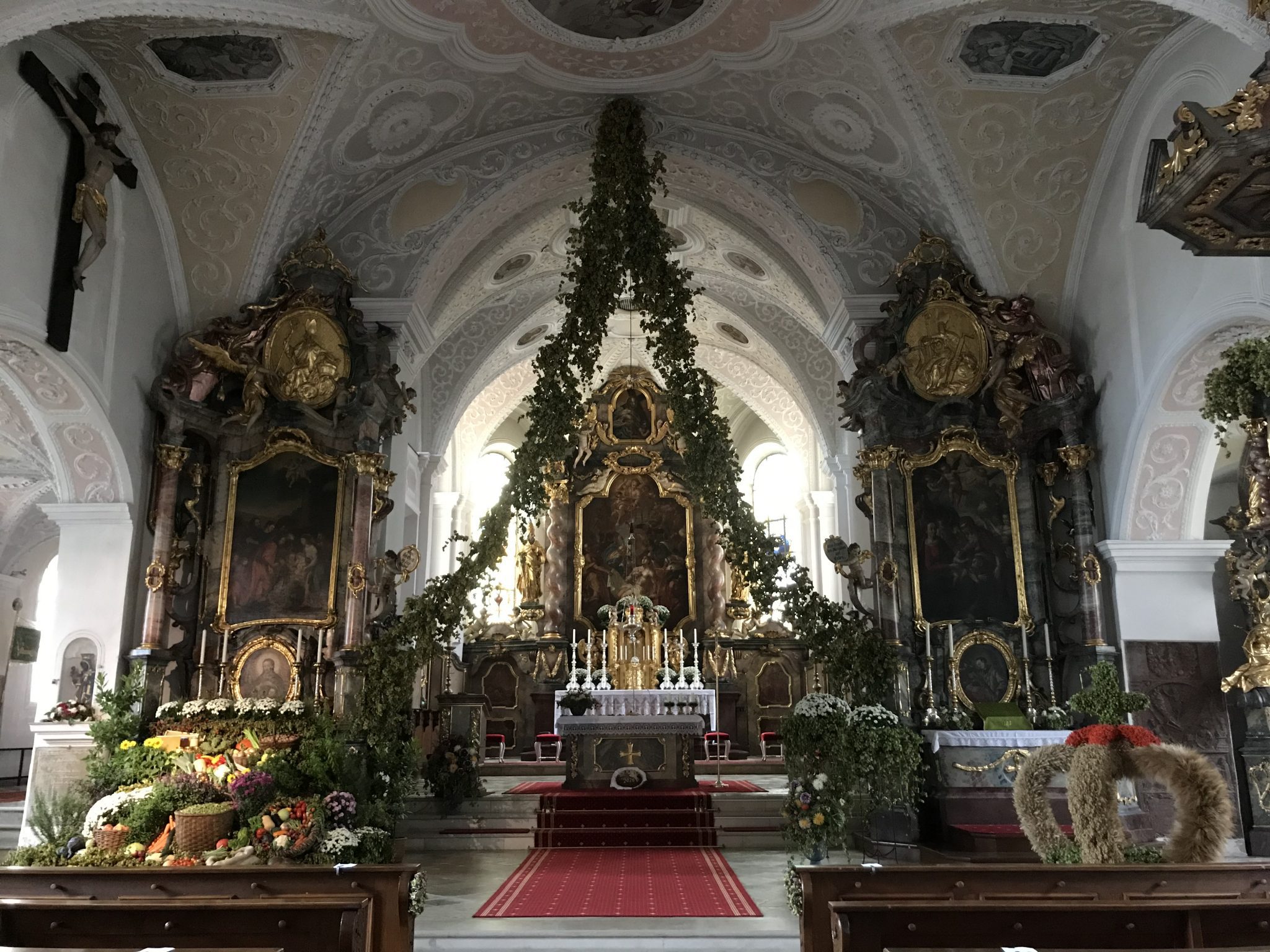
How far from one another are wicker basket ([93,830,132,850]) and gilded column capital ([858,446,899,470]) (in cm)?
867

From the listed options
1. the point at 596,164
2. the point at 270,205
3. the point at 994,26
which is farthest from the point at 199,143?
the point at 994,26

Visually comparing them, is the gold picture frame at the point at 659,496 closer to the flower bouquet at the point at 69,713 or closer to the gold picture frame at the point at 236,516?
the gold picture frame at the point at 236,516

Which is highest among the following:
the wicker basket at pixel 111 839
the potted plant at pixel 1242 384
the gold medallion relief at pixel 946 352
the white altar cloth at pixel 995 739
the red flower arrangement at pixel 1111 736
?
the gold medallion relief at pixel 946 352

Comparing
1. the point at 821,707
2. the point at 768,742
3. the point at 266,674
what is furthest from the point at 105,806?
the point at 768,742

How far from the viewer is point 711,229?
16.1 meters

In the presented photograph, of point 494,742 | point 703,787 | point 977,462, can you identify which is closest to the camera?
point 977,462

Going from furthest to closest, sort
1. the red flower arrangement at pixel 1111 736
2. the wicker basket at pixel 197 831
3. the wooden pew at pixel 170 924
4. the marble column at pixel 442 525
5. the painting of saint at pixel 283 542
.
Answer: the marble column at pixel 442 525 < the painting of saint at pixel 283 542 < the wicker basket at pixel 197 831 < the red flower arrangement at pixel 1111 736 < the wooden pew at pixel 170 924

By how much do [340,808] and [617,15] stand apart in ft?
27.5

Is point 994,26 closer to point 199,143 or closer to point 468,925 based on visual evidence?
point 199,143

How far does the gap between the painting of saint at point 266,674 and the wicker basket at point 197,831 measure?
282 cm

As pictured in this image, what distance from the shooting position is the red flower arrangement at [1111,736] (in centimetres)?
635

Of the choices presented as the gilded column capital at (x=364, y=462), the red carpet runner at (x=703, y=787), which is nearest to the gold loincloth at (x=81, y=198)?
the gilded column capital at (x=364, y=462)

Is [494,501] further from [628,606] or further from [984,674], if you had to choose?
[984,674]

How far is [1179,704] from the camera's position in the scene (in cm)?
1111
